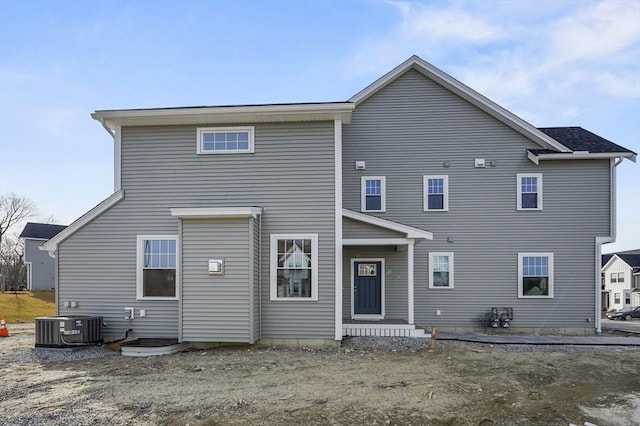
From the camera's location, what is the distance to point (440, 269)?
13258 millimetres

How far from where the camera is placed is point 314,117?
9961mm

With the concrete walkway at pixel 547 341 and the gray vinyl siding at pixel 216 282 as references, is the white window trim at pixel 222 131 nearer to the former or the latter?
the gray vinyl siding at pixel 216 282

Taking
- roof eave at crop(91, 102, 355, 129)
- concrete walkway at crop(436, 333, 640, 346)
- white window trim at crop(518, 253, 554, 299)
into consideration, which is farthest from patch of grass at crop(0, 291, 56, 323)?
white window trim at crop(518, 253, 554, 299)

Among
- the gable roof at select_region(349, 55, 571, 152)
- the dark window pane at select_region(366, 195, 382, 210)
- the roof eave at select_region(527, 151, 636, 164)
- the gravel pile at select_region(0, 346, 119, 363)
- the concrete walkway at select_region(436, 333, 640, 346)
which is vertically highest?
the gable roof at select_region(349, 55, 571, 152)

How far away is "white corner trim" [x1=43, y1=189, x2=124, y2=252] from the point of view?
10.2m

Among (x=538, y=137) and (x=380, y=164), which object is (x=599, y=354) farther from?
(x=380, y=164)

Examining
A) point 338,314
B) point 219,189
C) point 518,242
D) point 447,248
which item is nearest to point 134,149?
point 219,189

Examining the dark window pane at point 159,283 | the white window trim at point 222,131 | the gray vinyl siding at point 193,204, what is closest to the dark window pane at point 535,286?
the gray vinyl siding at point 193,204

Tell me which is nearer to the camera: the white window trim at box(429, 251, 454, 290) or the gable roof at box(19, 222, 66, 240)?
the white window trim at box(429, 251, 454, 290)

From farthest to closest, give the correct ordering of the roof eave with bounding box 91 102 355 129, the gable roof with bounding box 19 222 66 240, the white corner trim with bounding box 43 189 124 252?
the gable roof with bounding box 19 222 66 240, the white corner trim with bounding box 43 189 124 252, the roof eave with bounding box 91 102 355 129

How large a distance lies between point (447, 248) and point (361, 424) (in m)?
8.83

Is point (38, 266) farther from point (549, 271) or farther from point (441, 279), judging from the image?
point (549, 271)

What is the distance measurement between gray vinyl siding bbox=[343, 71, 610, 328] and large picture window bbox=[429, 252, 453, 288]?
0.59 ft

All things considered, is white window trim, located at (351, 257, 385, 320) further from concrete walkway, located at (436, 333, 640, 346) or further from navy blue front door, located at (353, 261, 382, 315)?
concrete walkway, located at (436, 333, 640, 346)
